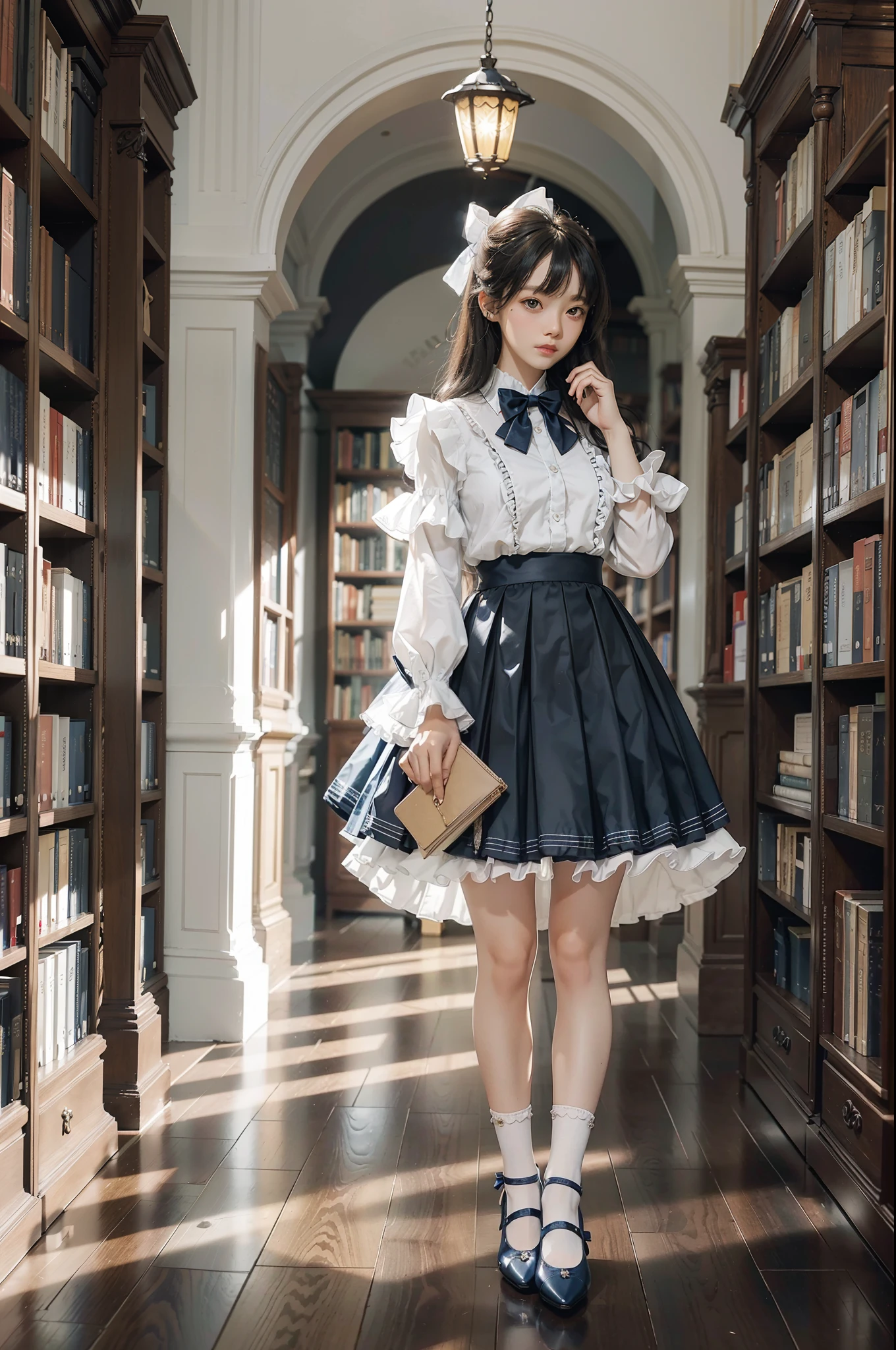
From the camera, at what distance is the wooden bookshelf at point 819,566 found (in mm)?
1971

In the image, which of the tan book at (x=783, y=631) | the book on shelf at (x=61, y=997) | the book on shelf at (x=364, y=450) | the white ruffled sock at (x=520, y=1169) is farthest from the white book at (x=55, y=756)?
the book on shelf at (x=364, y=450)

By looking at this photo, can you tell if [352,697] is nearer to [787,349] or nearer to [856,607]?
[787,349]

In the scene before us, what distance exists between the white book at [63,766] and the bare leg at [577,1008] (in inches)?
41.7

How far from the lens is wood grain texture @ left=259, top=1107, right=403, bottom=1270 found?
1.89 m

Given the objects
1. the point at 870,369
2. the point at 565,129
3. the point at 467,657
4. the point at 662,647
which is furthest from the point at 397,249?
the point at 467,657

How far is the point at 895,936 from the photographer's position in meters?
1.85

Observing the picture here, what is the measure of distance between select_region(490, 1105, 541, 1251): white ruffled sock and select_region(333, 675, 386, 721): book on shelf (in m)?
4.12

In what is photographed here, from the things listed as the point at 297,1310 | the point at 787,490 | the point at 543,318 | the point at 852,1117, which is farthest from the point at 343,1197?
the point at 787,490

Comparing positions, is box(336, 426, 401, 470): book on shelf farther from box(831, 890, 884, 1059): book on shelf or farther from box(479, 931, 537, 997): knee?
box(479, 931, 537, 997): knee

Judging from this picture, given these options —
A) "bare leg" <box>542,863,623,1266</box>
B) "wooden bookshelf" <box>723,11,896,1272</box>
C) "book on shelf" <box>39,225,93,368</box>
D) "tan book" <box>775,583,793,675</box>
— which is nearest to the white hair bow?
"wooden bookshelf" <box>723,11,896,1272</box>

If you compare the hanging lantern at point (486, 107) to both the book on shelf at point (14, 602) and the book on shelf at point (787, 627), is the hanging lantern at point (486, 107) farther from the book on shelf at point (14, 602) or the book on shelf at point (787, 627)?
the book on shelf at point (14, 602)

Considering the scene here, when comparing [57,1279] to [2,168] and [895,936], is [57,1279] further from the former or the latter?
[2,168]

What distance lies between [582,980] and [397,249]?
5.32 metres

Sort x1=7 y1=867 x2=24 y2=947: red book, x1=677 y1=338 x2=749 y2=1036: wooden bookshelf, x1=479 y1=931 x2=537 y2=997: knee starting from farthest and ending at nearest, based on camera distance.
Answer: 1. x1=677 y1=338 x2=749 y2=1036: wooden bookshelf
2. x1=7 y1=867 x2=24 y2=947: red book
3. x1=479 y1=931 x2=537 y2=997: knee
